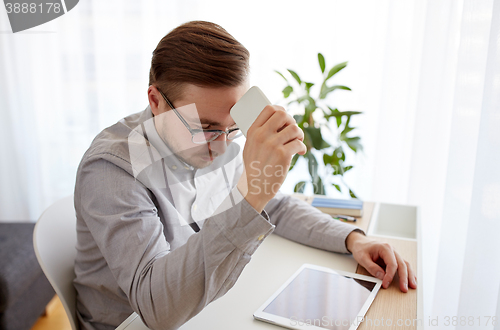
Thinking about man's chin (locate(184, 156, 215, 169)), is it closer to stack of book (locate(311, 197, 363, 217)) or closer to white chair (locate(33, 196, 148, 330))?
white chair (locate(33, 196, 148, 330))

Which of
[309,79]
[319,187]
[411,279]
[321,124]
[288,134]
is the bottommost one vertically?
[319,187]

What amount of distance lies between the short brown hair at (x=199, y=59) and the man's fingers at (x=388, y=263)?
0.50m

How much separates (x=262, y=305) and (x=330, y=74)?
1342mm

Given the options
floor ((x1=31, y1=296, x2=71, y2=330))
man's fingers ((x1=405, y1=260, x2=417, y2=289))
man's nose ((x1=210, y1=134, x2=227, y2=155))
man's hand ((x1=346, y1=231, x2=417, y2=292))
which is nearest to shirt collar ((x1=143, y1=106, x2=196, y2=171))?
man's nose ((x1=210, y1=134, x2=227, y2=155))

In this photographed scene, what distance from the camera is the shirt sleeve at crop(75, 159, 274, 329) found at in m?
0.63

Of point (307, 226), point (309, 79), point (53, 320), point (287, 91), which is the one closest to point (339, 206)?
point (307, 226)

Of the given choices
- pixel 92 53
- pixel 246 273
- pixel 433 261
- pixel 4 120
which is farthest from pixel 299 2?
pixel 4 120

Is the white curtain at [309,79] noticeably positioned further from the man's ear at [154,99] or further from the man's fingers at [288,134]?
the man's fingers at [288,134]

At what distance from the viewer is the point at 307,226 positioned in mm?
1029

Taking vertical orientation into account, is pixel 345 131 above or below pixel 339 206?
above

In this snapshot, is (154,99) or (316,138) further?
(316,138)

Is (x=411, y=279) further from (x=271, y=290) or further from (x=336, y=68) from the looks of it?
(x=336, y=68)

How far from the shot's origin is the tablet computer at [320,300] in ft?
2.22

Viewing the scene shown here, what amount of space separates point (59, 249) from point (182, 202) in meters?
0.31
